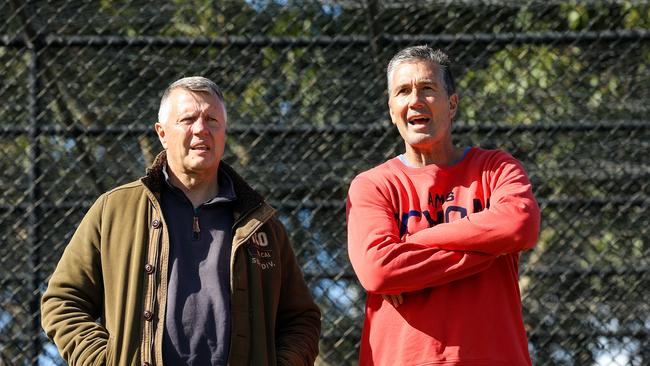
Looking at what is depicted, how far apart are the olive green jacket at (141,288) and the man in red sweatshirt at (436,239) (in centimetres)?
27

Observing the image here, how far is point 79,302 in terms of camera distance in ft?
10.3

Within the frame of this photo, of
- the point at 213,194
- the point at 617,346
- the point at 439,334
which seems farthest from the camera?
the point at 617,346

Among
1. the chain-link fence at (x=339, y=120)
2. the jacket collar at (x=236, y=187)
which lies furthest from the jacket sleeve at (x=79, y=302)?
the chain-link fence at (x=339, y=120)

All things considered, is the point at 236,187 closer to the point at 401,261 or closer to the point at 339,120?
the point at 401,261

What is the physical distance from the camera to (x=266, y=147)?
4824mm

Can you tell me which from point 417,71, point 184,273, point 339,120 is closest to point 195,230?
point 184,273

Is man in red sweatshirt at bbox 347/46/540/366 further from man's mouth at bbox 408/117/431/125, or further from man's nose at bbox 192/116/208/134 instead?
man's nose at bbox 192/116/208/134

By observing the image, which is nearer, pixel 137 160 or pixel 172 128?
pixel 172 128

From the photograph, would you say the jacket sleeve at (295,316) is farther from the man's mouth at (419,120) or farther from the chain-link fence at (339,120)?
the chain-link fence at (339,120)

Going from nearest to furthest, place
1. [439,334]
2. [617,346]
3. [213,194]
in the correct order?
[439,334] < [213,194] < [617,346]

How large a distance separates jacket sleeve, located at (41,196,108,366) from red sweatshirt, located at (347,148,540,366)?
78 centimetres

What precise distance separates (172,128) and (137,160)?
5.55 feet

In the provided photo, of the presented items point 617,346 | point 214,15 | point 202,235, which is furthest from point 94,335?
point 617,346

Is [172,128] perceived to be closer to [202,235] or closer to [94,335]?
[202,235]
